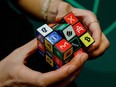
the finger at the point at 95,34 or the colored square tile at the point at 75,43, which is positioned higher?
the colored square tile at the point at 75,43

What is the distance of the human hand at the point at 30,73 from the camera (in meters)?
0.74

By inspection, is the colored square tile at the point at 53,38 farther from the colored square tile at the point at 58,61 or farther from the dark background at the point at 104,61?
the dark background at the point at 104,61

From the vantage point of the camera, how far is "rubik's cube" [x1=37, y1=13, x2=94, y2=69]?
731mm

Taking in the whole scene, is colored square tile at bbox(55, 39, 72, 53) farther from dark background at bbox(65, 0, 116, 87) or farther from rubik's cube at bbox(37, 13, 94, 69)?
dark background at bbox(65, 0, 116, 87)

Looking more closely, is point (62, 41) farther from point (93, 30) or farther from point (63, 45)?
point (93, 30)

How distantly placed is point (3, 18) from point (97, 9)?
0.43m

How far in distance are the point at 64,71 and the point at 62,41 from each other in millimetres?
80

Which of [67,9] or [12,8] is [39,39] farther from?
[12,8]

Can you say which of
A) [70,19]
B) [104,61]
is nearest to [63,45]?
[70,19]

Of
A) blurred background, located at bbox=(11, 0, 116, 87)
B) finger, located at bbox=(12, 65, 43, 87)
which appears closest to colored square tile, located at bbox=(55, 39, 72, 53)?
finger, located at bbox=(12, 65, 43, 87)

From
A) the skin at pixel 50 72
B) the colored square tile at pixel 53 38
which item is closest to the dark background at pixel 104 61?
the skin at pixel 50 72

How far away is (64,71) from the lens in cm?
73

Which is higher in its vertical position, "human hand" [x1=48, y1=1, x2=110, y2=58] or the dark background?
"human hand" [x1=48, y1=1, x2=110, y2=58]

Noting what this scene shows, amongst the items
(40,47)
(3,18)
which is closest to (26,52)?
(40,47)
